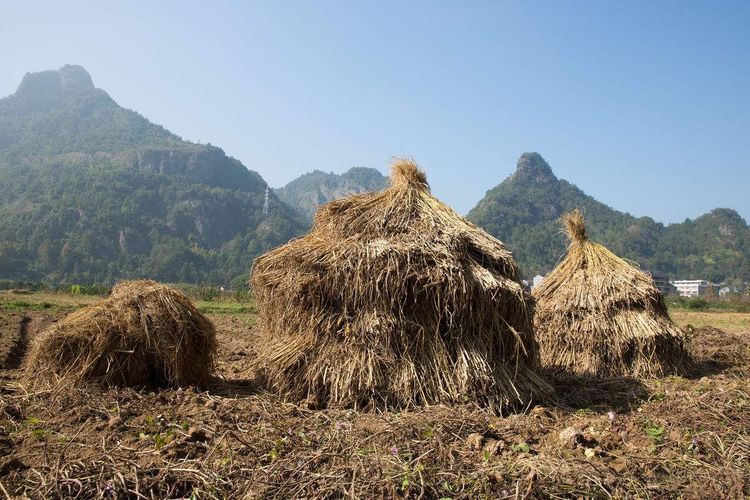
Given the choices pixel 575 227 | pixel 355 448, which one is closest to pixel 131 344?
pixel 355 448

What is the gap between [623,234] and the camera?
99125 millimetres

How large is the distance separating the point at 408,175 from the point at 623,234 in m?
100

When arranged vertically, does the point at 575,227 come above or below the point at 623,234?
below

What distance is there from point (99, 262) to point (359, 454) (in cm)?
9507

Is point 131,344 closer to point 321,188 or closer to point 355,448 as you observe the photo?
point 355,448

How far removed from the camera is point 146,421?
5.30 metres

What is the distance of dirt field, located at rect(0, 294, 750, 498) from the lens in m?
3.96

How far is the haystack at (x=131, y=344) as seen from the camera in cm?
643

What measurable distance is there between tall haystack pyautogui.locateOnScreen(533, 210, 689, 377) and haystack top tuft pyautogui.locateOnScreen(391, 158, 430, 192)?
10.6 feet

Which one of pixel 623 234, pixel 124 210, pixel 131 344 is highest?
→ pixel 623 234

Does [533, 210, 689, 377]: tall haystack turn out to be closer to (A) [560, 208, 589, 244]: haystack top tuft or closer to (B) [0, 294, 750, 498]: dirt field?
(A) [560, 208, 589, 244]: haystack top tuft

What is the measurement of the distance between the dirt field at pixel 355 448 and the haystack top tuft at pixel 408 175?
134 inches

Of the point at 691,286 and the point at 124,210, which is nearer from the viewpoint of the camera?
the point at 691,286

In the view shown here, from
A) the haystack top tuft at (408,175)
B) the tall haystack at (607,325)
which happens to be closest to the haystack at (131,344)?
the haystack top tuft at (408,175)
